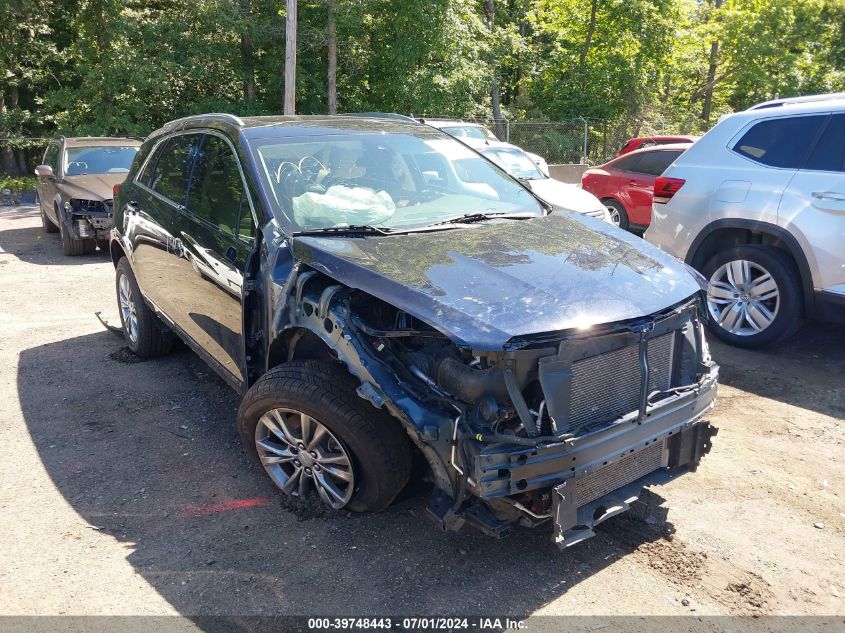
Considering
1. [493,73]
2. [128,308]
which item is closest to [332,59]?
[493,73]

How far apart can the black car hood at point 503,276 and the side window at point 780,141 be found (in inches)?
106

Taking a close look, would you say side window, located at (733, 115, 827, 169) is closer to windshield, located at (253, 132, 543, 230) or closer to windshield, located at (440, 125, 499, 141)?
windshield, located at (253, 132, 543, 230)

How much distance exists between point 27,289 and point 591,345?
25.4 feet

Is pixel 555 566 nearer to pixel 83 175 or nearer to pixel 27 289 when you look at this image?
pixel 27 289

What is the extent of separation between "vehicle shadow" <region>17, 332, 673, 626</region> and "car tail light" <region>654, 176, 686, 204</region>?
395 centimetres

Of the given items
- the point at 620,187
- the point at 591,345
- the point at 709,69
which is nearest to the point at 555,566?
the point at 591,345

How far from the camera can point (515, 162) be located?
1177 centimetres

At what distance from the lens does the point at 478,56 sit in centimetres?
2431

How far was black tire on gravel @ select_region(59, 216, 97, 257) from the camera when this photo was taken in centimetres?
1035

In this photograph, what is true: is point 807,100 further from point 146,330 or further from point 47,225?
point 47,225

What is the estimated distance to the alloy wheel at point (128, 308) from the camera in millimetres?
5848

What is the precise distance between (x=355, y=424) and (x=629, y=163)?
404 inches

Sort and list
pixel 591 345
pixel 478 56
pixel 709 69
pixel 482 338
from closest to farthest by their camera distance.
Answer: pixel 482 338, pixel 591 345, pixel 478 56, pixel 709 69

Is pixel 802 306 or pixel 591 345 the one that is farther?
pixel 802 306
